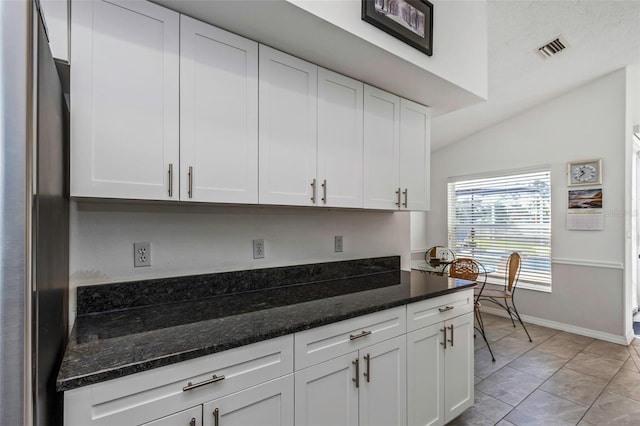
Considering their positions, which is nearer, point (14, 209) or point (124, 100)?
point (14, 209)

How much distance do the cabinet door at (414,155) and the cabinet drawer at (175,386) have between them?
1493 millimetres

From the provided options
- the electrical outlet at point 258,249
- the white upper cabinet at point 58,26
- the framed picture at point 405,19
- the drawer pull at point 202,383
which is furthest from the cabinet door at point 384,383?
the white upper cabinet at point 58,26

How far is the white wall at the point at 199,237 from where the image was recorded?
1.47 meters

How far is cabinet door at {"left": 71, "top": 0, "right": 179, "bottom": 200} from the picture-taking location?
4.00ft

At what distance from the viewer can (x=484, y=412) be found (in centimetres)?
231

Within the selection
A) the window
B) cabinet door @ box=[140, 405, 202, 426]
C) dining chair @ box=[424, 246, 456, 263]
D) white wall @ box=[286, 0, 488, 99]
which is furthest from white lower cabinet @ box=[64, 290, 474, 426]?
the window

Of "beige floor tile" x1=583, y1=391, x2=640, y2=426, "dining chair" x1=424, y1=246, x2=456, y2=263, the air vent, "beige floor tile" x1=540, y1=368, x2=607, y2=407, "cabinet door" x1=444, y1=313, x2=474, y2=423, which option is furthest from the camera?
"dining chair" x1=424, y1=246, x2=456, y2=263

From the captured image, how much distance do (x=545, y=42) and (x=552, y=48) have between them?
0.56ft

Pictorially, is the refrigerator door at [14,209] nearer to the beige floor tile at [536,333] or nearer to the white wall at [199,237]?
the white wall at [199,237]

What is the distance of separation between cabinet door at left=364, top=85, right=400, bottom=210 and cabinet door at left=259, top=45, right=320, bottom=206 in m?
0.43

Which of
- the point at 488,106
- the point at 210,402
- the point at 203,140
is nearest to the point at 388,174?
the point at 203,140

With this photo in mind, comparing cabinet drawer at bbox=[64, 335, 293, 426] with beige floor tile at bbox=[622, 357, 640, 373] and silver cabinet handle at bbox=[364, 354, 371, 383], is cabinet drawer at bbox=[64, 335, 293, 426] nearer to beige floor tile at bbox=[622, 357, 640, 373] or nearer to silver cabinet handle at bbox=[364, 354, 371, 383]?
silver cabinet handle at bbox=[364, 354, 371, 383]

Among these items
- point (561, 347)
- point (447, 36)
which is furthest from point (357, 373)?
point (561, 347)

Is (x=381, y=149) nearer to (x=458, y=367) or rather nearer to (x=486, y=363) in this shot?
(x=458, y=367)
